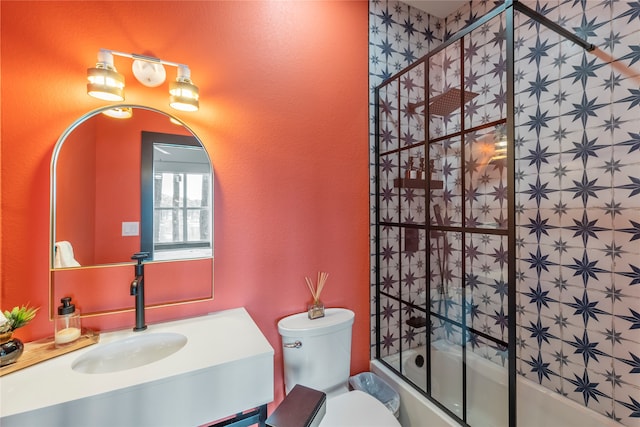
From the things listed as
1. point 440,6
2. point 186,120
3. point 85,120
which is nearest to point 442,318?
point 186,120

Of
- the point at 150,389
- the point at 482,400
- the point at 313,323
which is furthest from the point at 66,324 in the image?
the point at 482,400

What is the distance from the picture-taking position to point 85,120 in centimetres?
107

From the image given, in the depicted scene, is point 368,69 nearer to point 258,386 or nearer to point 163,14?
point 163,14

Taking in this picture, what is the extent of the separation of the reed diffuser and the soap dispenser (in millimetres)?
973

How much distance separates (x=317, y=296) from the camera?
1.47 metres

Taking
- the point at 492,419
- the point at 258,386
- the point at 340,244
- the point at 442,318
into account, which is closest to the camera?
the point at 258,386

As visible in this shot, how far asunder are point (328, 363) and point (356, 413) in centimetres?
25

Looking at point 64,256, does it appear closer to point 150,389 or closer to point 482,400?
point 150,389

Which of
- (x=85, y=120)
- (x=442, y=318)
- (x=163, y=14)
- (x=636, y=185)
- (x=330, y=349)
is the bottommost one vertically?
(x=330, y=349)

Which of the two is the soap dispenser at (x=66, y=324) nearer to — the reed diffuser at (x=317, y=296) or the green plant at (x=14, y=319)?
the green plant at (x=14, y=319)

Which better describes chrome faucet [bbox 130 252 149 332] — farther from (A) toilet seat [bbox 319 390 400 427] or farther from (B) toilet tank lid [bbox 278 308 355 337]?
(A) toilet seat [bbox 319 390 400 427]

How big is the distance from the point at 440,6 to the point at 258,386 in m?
2.46

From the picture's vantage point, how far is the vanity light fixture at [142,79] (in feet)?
3.38

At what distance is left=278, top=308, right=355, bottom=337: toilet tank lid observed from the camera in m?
1.30
